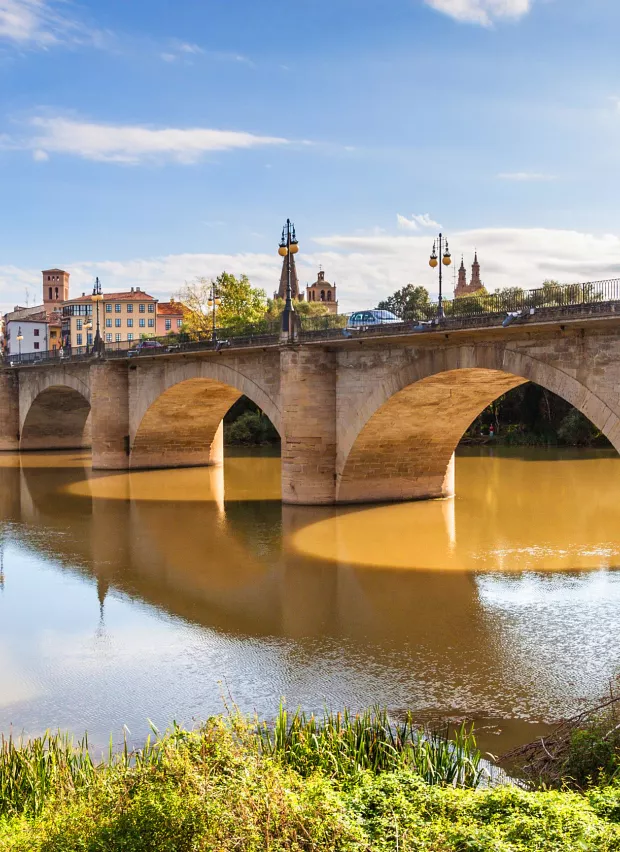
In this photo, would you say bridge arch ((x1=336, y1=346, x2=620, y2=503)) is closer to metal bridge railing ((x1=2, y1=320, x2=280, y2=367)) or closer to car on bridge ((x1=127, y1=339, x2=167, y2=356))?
metal bridge railing ((x1=2, y1=320, x2=280, y2=367))

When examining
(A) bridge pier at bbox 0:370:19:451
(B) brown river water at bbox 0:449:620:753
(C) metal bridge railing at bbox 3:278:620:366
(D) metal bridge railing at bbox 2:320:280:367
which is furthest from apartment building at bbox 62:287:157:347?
(B) brown river water at bbox 0:449:620:753

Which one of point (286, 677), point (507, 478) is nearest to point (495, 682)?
point (286, 677)

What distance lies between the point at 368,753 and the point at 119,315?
9447 centimetres

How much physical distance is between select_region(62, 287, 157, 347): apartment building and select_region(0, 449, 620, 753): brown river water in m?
72.8

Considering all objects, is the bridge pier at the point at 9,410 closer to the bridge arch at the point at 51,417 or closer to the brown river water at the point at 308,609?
the bridge arch at the point at 51,417

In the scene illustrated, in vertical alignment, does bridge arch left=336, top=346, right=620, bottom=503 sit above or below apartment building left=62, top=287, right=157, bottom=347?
below

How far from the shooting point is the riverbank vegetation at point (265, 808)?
6.08m

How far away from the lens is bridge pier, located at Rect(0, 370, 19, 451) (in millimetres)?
47969

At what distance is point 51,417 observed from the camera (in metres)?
48.3

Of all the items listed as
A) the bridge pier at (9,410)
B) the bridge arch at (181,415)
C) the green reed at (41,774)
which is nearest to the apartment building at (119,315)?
the bridge pier at (9,410)

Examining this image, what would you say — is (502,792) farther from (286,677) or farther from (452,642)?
(452,642)

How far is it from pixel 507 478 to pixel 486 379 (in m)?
10.4

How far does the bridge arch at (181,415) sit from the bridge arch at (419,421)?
7.43 meters

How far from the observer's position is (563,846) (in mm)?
5980
